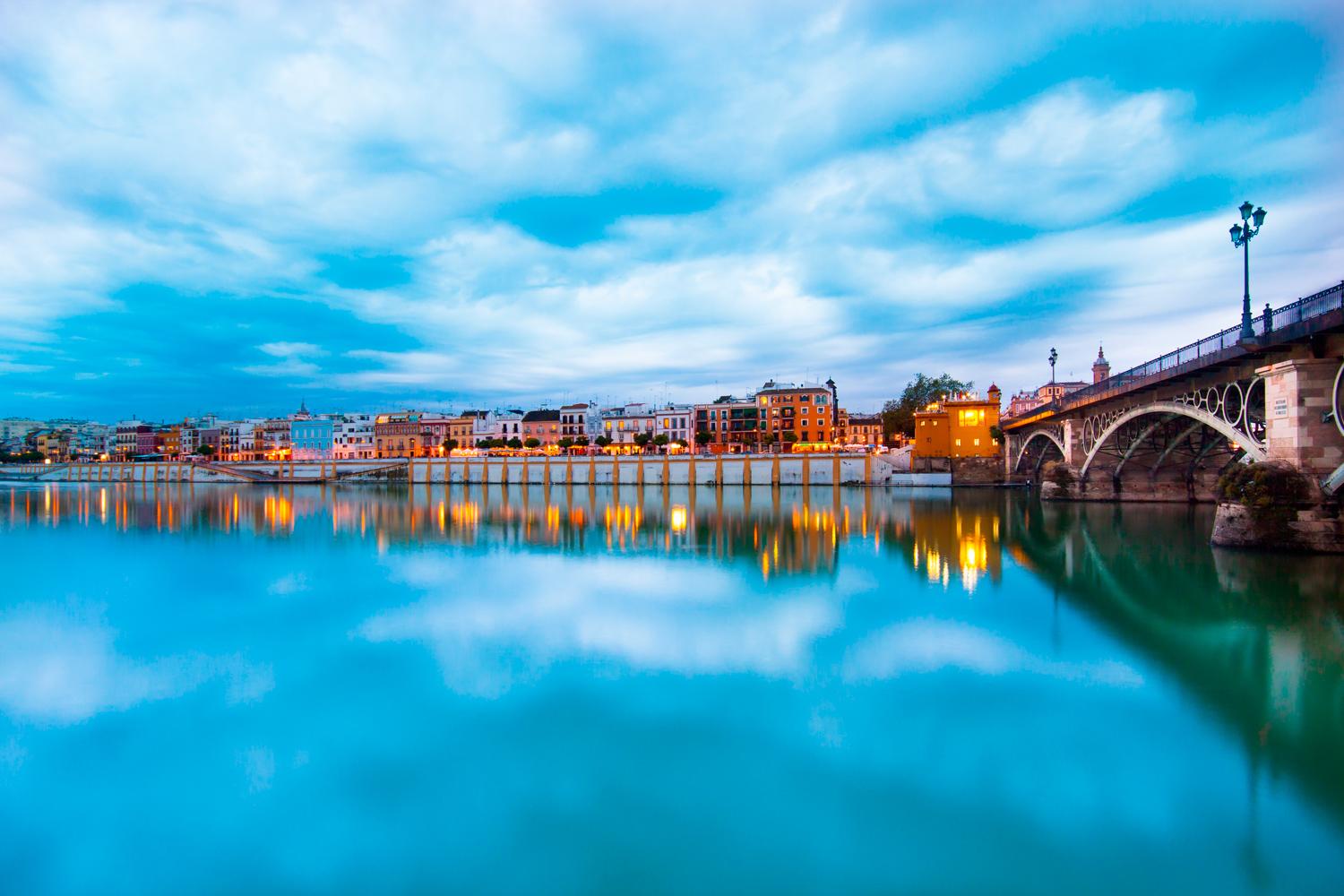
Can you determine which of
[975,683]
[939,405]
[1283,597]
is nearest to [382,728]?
[975,683]

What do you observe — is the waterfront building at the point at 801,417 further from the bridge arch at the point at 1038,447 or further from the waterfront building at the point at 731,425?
the bridge arch at the point at 1038,447

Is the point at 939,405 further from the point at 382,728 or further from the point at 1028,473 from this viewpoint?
the point at 382,728

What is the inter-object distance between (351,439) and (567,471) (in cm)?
5152

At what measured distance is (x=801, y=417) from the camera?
7800 cm

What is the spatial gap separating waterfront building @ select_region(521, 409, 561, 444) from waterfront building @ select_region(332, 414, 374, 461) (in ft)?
83.3

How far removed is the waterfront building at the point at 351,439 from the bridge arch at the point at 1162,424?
302 feet

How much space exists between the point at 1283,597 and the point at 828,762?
1159 centimetres

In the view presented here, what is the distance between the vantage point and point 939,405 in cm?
6066

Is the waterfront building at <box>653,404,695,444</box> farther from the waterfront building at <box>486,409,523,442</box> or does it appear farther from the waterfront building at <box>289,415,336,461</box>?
the waterfront building at <box>289,415,336,461</box>

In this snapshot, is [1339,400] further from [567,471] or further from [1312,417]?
[567,471]

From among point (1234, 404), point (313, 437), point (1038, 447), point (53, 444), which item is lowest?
point (1038, 447)

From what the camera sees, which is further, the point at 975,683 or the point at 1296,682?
the point at 975,683

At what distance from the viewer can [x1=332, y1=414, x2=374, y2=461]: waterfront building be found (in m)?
99.9

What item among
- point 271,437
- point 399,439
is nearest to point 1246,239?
point 399,439
